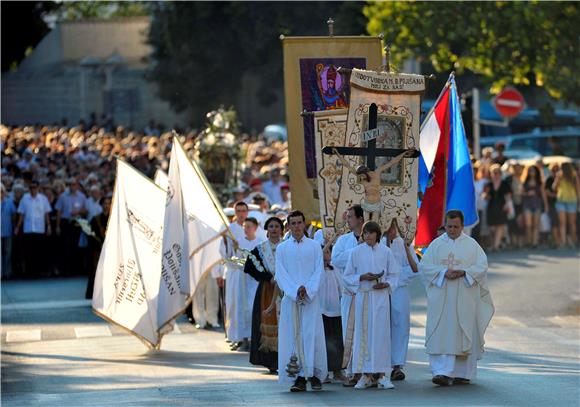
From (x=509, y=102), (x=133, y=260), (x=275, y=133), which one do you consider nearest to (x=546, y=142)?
(x=509, y=102)

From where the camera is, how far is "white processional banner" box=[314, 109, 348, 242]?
592 inches

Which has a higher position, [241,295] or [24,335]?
[241,295]

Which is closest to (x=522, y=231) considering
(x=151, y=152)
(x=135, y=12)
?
(x=151, y=152)

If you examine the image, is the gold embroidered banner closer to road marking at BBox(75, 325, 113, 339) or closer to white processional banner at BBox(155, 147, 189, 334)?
white processional banner at BBox(155, 147, 189, 334)

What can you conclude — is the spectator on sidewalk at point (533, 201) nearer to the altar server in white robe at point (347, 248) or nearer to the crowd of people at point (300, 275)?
the crowd of people at point (300, 275)

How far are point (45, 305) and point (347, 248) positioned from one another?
30.5 feet

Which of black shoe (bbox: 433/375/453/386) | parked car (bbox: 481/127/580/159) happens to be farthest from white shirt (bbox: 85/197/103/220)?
parked car (bbox: 481/127/580/159)

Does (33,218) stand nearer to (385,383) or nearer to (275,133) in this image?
(385,383)

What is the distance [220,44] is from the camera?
2226 inches

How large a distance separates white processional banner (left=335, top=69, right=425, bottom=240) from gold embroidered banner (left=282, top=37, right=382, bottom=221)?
4.63 ft

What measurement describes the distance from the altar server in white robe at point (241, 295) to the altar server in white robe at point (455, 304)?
11.7ft

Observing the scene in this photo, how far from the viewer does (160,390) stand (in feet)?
46.5

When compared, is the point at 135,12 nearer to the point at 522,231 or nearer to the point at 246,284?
the point at 522,231

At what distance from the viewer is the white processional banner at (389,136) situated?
1478 cm
